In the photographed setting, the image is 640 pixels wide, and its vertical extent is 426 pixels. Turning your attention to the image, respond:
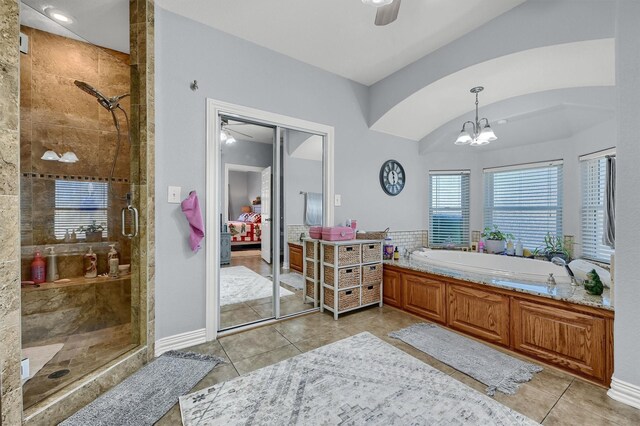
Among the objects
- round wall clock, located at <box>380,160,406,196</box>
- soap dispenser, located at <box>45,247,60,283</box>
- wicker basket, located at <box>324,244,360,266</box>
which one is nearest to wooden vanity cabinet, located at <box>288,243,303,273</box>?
wicker basket, located at <box>324,244,360,266</box>

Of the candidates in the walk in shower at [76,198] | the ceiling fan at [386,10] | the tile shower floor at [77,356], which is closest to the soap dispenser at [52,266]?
the walk in shower at [76,198]

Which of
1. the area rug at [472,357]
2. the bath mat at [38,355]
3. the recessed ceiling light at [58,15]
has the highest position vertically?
the recessed ceiling light at [58,15]

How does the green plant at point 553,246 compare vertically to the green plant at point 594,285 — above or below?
above

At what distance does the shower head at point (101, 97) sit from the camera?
8.41 ft

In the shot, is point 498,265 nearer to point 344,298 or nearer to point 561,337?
point 561,337

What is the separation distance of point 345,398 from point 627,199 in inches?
86.5

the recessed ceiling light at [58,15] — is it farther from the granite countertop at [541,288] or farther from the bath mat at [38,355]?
the granite countertop at [541,288]

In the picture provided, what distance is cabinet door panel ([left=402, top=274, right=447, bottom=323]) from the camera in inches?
112

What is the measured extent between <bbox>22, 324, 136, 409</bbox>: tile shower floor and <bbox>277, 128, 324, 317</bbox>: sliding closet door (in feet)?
4.93

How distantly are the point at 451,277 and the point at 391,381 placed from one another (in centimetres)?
128

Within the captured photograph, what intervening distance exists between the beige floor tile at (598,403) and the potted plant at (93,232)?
387cm

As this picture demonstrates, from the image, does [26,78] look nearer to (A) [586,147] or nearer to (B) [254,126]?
(B) [254,126]

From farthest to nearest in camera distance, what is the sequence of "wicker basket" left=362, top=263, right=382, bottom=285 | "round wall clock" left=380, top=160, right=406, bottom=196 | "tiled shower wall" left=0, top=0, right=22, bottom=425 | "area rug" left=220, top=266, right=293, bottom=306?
"round wall clock" left=380, top=160, right=406, bottom=196 → "wicker basket" left=362, top=263, right=382, bottom=285 → "area rug" left=220, top=266, right=293, bottom=306 → "tiled shower wall" left=0, top=0, right=22, bottom=425

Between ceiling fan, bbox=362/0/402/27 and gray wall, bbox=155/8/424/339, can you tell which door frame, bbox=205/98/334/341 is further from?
ceiling fan, bbox=362/0/402/27
